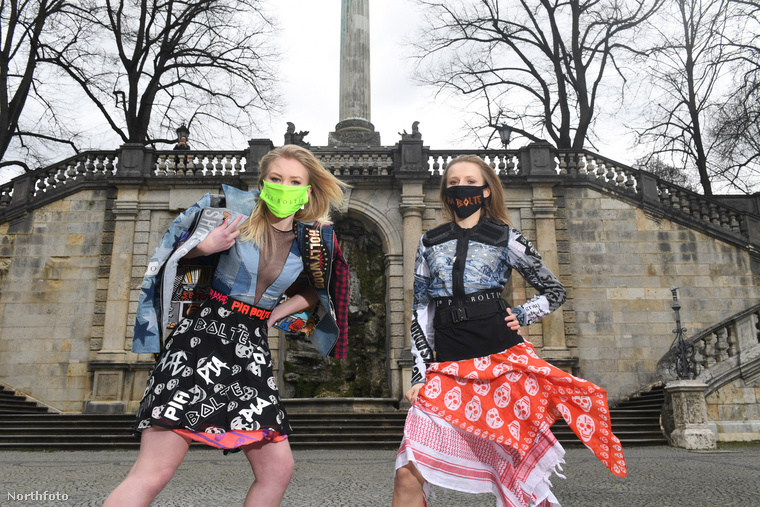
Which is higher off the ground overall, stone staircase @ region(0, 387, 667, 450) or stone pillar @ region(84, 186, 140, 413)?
stone pillar @ region(84, 186, 140, 413)

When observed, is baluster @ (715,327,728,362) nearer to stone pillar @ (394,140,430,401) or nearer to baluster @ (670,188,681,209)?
baluster @ (670,188,681,209)

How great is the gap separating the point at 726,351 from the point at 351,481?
841 cm

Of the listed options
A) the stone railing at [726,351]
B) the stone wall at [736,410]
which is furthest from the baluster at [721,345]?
the stone wall at [736,410]

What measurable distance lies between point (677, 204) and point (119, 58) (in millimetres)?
17913

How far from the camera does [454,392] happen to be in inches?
107

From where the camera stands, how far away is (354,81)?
1945 cm

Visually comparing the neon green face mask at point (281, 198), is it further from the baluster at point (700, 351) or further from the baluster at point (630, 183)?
the baluster at point (630, 183)

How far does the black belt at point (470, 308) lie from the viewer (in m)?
2.85

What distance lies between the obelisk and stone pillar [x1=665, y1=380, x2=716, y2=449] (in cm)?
1168

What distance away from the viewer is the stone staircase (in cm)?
1081

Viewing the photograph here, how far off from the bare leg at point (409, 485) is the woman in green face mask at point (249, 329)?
1.74 ft

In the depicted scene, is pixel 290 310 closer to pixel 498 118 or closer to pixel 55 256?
pixel 55 256

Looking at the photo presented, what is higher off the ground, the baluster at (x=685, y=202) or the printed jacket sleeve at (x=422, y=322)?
the baluster at (x=685, y=202)
